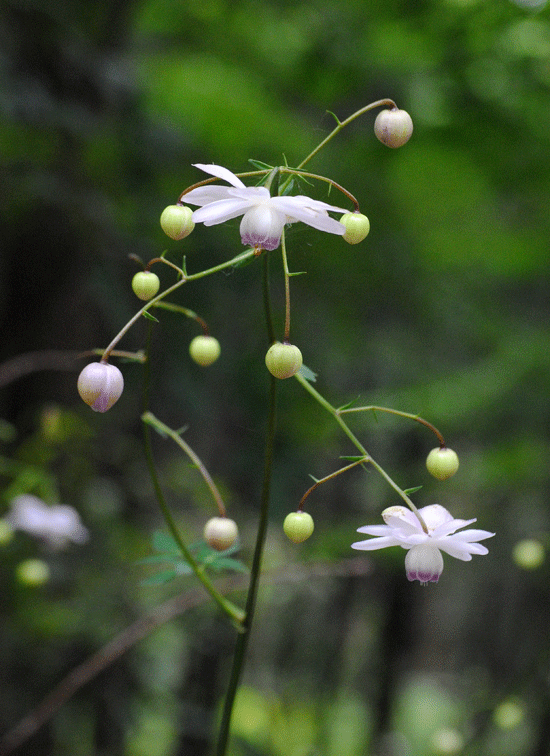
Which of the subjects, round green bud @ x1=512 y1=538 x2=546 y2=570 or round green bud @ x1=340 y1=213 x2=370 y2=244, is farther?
round green bud @ x1=512 y1=538 x2=546 y2=570

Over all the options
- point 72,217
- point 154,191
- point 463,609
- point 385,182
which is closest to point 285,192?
point 72,217

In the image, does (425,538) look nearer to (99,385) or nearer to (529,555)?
(99,385)

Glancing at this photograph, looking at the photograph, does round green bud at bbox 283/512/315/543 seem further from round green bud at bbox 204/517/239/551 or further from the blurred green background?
the blurred green background

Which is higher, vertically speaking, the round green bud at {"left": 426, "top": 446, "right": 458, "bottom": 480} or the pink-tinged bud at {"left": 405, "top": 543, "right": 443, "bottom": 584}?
the round green bud at {"left": 426, "top": 446, "right": 458, "bottom": 480}

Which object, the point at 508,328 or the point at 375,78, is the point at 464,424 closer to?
the point at 508,328

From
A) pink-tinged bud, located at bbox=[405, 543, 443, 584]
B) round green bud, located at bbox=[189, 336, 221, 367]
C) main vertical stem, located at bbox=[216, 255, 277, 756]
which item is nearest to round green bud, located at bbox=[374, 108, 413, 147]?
main vertical stem, located at bbox=[216, 255, 277, 756]
